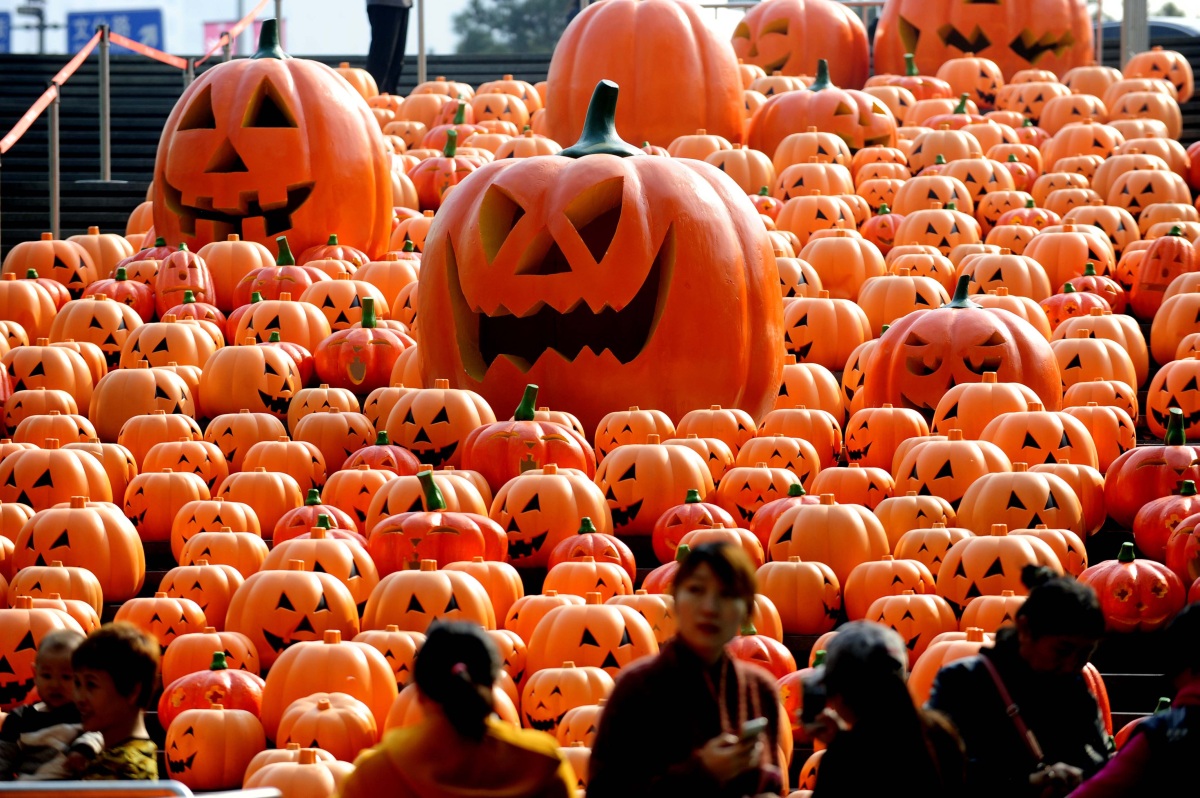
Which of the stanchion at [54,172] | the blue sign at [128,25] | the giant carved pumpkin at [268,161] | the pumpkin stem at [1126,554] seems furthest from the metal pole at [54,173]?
the blue sign at [128,25]

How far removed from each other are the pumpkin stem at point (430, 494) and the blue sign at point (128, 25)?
27.3 m

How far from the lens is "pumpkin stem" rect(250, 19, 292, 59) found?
506 inches

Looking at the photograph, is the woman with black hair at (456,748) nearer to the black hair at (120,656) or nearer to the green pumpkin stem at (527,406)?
the black hair at (120,656)

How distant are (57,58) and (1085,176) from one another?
30.3 ft

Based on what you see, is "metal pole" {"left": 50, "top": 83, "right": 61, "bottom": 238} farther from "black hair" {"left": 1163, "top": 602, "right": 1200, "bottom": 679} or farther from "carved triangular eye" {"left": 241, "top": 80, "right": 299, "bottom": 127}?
"black hair" {"left": 1163, "top": 602, "right": 1200, "bottom": 679}

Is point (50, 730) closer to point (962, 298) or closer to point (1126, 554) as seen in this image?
point (1126, 554)

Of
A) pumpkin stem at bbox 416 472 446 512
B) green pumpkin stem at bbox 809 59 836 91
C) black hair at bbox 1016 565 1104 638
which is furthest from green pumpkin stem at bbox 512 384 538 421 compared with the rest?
green pumpkin stem at bbox 809 59 836 91

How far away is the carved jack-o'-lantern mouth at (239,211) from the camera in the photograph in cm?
1242

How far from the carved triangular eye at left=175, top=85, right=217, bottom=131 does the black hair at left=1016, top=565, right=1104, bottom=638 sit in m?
8.50

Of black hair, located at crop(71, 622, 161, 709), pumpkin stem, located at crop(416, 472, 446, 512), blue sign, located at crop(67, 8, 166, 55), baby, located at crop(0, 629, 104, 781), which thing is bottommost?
blue sign, located at crop(67, 8, 166, 55)

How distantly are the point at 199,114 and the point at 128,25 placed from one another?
962 inches

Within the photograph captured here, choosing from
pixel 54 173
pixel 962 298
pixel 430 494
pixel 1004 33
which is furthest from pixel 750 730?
pixel 1004 33

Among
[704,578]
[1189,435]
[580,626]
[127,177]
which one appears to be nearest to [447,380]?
[580,626]

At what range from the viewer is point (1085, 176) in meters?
13.9
